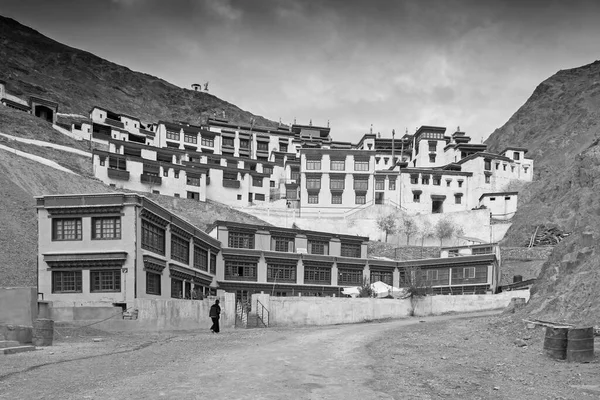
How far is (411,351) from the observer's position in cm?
1970

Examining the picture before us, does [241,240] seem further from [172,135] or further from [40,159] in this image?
[172,135]

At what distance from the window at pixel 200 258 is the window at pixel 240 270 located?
15.9ft

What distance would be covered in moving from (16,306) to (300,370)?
563 inches

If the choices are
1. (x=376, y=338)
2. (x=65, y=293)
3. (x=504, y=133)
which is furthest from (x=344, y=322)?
(x=504, y=133)

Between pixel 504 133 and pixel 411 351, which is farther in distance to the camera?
pixel 504 133

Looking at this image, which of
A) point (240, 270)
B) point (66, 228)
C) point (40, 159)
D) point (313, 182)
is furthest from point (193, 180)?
point (66, 228)

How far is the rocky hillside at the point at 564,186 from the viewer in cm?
2280

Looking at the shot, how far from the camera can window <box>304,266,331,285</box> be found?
196 feet

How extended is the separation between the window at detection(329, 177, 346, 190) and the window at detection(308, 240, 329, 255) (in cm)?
2526

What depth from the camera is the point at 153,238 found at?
3700 centimetres

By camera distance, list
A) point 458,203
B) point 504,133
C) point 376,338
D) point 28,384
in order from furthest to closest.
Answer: point 504,133, point 458,203, point 376,338, point 28,384

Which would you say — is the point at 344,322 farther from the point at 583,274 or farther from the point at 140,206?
the point at 583,274

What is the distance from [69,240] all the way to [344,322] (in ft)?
64.0

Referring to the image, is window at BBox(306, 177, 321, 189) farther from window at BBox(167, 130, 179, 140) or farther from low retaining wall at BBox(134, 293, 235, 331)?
low retaining wall at BBox(134, 293, 235, 331)
